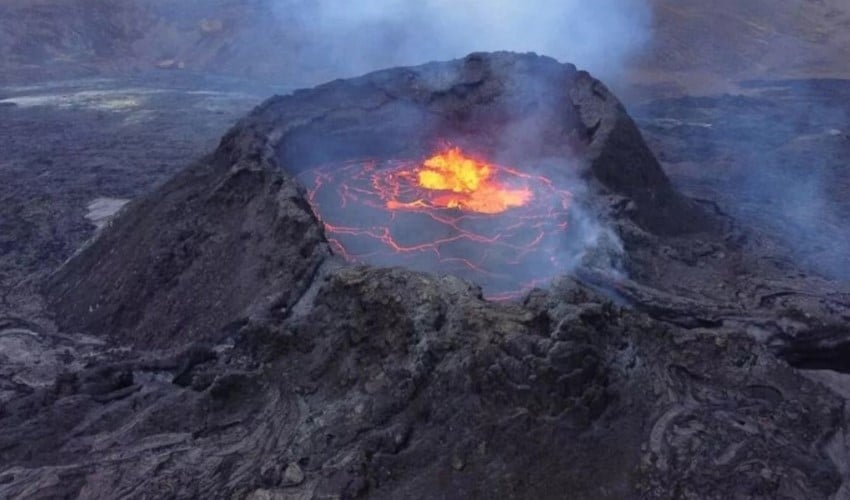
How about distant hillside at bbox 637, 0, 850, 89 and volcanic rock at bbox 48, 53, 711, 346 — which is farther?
distant hillside at bbox 637, 0, 850, 89

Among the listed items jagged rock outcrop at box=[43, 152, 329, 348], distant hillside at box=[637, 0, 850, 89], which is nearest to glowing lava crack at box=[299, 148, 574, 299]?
jagged rock outcrop at box=[43, 152, 329, 348]

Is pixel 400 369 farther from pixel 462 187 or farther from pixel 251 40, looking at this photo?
pixel 251 40

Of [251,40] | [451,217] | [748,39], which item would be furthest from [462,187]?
[748,39]

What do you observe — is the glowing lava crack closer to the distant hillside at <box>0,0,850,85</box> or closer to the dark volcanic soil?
the dark volcanic soil

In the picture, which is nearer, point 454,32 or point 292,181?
point 292,181

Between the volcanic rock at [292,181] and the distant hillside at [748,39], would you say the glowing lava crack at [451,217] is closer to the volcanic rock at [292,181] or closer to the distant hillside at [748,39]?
the volcanic rock at [292,181]

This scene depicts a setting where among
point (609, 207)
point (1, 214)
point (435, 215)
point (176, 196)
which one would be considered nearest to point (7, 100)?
point (1, 214)

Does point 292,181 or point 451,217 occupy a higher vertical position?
point 292,181
